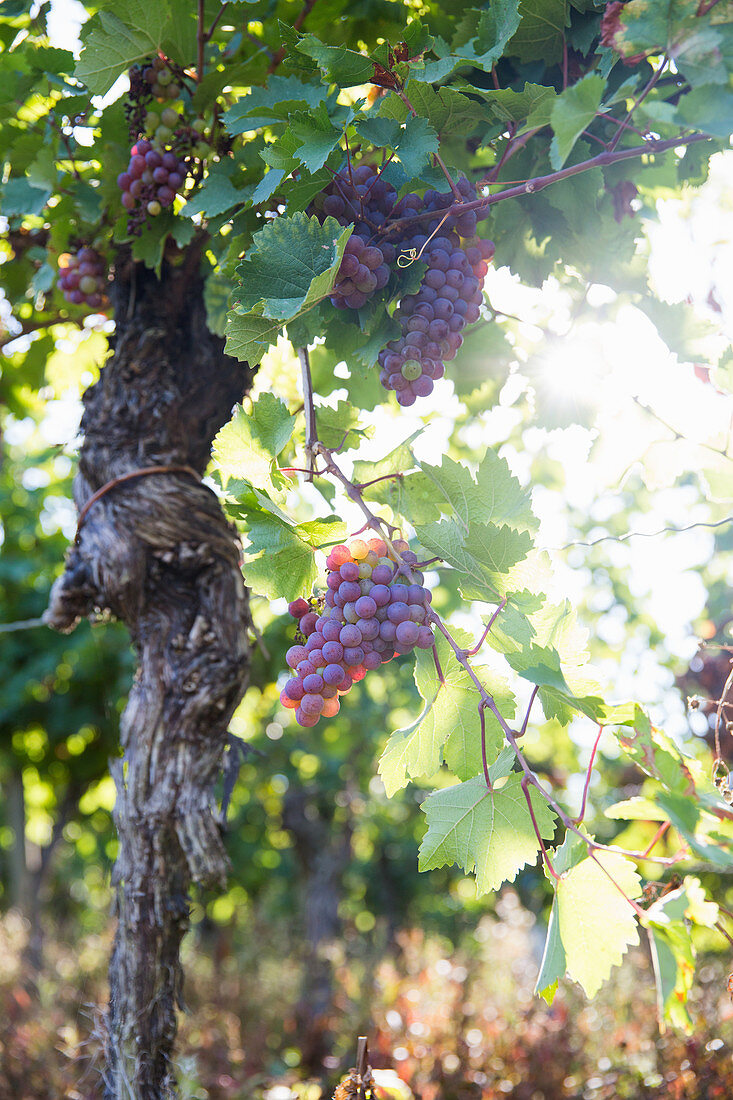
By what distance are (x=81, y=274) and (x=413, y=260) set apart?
1.03 meters

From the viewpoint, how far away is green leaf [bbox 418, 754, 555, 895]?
1124 mm

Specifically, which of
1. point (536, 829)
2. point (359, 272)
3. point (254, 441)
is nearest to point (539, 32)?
point (359, 272)

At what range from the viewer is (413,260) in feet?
4.12

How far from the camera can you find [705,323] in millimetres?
1536

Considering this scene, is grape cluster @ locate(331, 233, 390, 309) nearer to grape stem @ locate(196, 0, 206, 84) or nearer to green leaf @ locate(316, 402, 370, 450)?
green leaf @ locate(316, 402, 370, 450)

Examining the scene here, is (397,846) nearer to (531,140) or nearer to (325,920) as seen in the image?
(325,920)

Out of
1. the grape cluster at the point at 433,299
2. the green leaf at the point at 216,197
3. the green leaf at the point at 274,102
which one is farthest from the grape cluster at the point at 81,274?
the grape cluster at the point at 433,299

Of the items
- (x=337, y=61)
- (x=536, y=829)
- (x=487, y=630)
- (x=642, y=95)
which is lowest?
(x=536, y=829)

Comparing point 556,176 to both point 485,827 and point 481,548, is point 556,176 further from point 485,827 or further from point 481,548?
point 485,827

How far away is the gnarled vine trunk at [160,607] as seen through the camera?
152 centimetres

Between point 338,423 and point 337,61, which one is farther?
point 338,423

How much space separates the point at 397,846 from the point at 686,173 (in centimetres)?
1235

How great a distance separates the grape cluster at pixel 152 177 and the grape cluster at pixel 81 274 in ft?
1.05

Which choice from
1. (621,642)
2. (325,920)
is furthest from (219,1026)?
(621,642)
